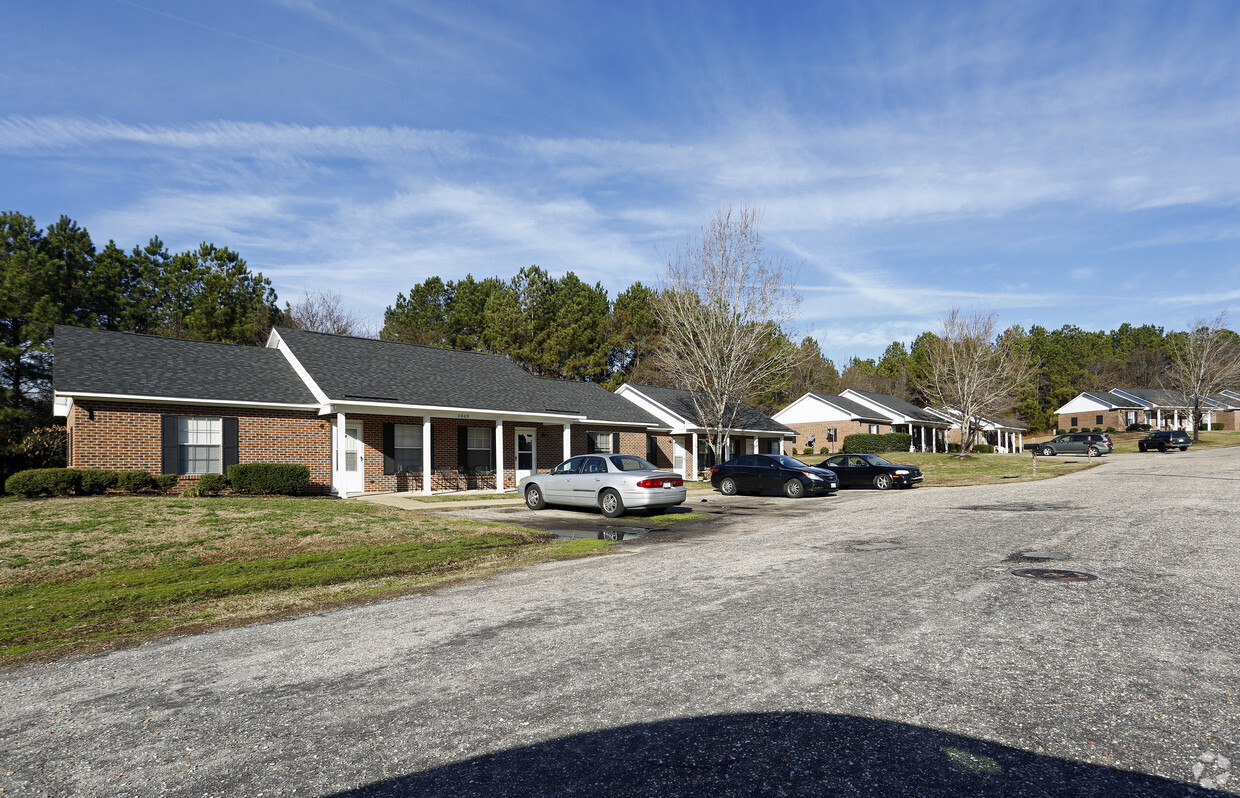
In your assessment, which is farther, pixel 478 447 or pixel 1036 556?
pixel 478 447

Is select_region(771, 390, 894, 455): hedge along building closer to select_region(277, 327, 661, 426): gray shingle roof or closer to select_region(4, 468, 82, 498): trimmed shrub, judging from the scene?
select_region(277, 327, 661, 426): gray shingle roof

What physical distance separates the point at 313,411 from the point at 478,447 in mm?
5926

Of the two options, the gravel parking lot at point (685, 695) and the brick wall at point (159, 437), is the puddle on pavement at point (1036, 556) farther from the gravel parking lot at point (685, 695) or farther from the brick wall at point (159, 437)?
the brick wall at point (159, 437)

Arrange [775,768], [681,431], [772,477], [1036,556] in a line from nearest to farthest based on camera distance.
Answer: [775,768], [1036,556], [772,477], [681,431]

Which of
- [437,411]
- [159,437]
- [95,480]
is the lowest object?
[95,480]

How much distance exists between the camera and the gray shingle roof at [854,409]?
54.1 m

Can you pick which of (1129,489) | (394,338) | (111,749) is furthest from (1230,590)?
(394,338)

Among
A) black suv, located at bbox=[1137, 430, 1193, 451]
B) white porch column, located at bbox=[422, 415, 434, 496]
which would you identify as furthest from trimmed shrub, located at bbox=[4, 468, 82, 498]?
black suv, located at bbox=[1137, 430, 1193, 451]

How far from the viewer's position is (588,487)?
56.7ft

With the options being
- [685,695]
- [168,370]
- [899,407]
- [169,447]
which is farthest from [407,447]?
[899,407]

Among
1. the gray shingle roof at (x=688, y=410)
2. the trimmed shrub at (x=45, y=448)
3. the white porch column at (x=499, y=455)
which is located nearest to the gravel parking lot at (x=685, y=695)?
the white porch column at (x=499, y=455)

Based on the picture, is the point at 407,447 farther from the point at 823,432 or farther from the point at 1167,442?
the point at 1167,442

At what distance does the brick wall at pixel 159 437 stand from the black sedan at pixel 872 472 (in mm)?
17291

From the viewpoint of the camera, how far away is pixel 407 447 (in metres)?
23.7
